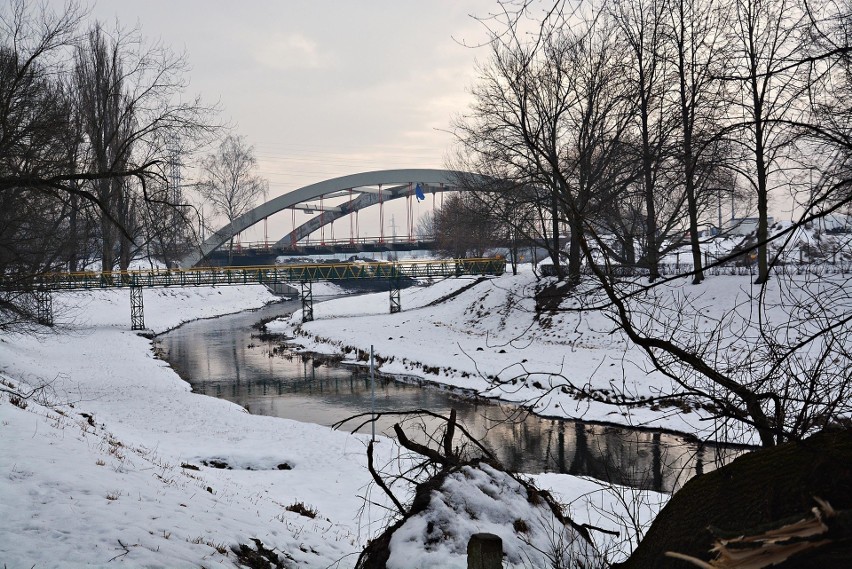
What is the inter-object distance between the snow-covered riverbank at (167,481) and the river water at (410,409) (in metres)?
0.94

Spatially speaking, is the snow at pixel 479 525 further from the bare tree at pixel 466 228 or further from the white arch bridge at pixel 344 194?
the white arch bridge at pixel 344 194

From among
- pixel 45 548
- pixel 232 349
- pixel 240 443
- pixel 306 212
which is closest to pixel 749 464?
pixel 45 548

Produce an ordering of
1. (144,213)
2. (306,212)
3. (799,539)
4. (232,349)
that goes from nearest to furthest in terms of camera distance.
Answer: (799,539) → (144,213) → (232,349) → (306,212)

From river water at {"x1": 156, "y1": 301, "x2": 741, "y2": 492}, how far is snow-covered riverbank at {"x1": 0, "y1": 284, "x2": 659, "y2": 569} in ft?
3.08

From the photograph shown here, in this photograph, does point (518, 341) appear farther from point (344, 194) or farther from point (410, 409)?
point (344, 194)

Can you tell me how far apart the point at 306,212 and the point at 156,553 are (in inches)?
2571

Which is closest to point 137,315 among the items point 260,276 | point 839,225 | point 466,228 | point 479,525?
point 260,276

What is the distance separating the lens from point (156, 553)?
4746 mm

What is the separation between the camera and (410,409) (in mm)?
14031

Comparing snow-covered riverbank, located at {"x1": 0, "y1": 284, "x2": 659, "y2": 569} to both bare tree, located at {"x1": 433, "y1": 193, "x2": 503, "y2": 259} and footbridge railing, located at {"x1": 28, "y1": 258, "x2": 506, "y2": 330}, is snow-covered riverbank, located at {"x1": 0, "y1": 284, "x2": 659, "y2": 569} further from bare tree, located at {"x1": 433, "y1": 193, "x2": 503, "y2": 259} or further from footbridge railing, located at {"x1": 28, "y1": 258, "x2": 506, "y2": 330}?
footbridge railing, located at {"x1": 28, "y1": 258, "x2": 506, "y2": 330}

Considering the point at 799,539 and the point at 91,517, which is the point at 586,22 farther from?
the point at 91,517

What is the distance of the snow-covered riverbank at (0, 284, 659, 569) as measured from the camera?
4.87m

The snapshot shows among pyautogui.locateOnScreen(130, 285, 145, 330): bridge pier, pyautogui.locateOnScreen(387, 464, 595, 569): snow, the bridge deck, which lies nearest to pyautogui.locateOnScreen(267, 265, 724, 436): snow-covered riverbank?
the bridge deck

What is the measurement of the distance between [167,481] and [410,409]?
7.16m
